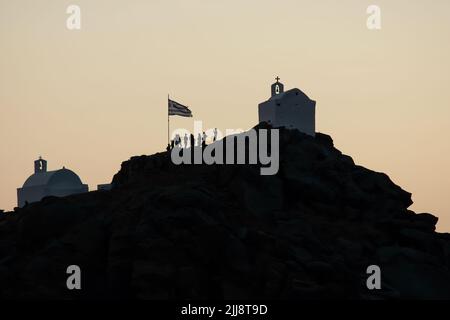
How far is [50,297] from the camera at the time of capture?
267 ft

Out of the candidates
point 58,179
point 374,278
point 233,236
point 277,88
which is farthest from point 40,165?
point 374,278

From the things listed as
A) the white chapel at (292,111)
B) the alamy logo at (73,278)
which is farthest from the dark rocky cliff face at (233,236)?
the white chapel at (292,111)

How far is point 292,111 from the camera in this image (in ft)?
334

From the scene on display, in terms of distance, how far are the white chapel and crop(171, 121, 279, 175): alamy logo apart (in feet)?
10.7

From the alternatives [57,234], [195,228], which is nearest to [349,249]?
[195,228]

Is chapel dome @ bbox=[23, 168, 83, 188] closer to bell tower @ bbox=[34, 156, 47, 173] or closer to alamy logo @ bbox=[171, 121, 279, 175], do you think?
bell tower @ bbox=[34, 156, 47, 173]

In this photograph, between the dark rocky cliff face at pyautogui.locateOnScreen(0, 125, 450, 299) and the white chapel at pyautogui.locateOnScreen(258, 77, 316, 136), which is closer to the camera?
the dark rocky cliff face at pyautogui.locateOnScreen(0, 125, 450, 299)

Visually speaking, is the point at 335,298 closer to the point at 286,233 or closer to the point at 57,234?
the point at 286,233

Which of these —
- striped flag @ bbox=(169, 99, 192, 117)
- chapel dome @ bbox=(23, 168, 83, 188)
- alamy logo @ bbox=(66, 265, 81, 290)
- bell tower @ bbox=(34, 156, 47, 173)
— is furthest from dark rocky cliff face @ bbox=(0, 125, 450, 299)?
bell tower @ bbox=(34, 156, 47, 173)

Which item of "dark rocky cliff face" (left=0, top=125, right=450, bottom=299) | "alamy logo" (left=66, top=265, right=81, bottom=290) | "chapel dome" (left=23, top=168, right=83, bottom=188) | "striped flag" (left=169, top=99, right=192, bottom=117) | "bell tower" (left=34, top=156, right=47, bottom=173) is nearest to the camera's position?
"dark rocky cliff face" (left=0, top=125, right=450, bottom=299)

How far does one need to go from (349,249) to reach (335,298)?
29.8ft

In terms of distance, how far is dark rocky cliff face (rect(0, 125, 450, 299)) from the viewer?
81.9 meters

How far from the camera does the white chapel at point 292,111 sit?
A: 10156 cm
